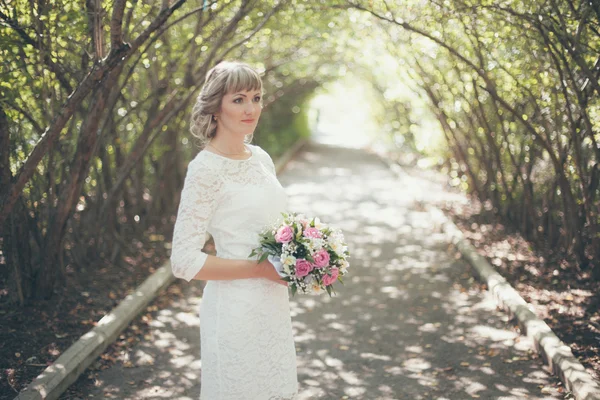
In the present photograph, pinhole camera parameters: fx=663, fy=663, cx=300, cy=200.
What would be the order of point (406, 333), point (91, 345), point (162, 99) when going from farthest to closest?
point (162, 99), point (406, 333), point (91, 345)

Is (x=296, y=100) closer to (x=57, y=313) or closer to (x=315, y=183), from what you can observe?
(x=315, y=183)

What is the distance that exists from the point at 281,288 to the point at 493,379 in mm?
2652

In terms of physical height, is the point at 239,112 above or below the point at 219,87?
below

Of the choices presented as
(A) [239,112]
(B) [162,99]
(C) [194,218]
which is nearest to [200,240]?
(C) [194,218]

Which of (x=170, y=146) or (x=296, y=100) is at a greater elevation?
(x=296, y=100)

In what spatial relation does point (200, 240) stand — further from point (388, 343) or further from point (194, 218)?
point (388, 343)

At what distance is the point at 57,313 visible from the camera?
6.18 metres

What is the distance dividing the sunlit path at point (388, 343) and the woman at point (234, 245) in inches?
77.5

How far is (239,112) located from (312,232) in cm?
65

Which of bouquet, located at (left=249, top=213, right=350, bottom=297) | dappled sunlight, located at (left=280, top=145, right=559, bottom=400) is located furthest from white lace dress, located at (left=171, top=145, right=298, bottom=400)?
dappled sunlight, located at (left=280, top=145, right=559, bottom=400)

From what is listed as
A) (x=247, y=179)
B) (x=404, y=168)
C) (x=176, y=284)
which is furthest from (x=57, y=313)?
(x=404, y=168)

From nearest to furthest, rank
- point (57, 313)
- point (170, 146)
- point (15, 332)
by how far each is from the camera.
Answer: point (15, 332)
point (57, 313)
point (170, 146)

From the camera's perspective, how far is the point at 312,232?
3113mm

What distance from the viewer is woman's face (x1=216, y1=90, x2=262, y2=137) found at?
3074 mm
